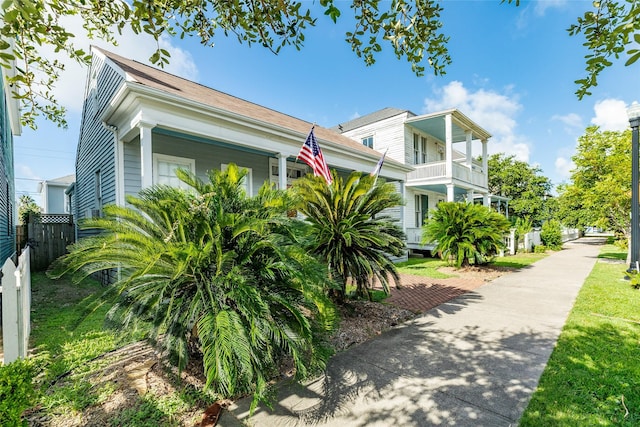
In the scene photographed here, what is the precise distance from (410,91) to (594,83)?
9.03 m

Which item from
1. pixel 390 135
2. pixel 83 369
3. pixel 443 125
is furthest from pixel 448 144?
pixel 83 369

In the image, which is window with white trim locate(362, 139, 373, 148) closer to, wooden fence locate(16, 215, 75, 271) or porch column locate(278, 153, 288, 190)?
porch column locate(278, 153, 288, 190)

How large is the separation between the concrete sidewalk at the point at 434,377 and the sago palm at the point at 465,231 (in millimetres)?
3625

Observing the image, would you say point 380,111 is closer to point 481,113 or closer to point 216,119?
point 481,113

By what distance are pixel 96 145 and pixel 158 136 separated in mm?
3026

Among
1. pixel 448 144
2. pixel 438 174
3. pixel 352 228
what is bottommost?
pixel 352 228

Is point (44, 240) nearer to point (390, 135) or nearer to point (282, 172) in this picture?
point (282, 172)

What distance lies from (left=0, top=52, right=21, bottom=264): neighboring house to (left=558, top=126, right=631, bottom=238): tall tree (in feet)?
56.8

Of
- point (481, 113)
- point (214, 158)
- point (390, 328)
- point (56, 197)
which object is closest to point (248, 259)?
point (390, 328)

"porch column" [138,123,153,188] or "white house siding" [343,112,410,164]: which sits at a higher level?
"white house siding" [343,112,410,164]

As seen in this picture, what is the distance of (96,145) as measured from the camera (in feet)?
28.4

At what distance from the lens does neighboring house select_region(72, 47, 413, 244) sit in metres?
5.74

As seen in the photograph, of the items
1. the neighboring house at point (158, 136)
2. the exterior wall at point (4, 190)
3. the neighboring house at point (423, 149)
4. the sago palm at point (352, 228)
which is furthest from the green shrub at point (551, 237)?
the exterior wall at point (4, 190)

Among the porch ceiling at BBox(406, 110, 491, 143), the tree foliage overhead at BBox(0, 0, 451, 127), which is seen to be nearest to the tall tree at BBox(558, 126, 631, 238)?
the porch ceiling at BBox(406, 110, 491, 143)
